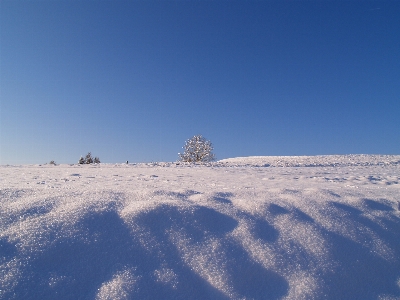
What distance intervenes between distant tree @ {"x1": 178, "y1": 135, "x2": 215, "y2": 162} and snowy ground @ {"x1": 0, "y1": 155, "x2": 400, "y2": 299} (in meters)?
17.3

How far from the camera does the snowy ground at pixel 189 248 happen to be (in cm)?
147

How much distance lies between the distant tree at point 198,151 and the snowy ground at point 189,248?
17.3m

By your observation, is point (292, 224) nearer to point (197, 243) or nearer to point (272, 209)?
point (272, 209)

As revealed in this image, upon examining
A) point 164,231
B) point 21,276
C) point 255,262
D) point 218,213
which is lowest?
point 21,276

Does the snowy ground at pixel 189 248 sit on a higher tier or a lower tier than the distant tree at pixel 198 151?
lower

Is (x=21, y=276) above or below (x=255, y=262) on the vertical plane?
below

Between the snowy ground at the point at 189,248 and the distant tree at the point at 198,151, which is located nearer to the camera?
the snowy ground at the point at 189,248

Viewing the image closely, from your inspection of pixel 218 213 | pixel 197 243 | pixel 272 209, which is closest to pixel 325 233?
pixel 272 209

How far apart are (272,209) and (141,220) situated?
110 centimetres

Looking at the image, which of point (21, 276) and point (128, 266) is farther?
point (128, 266)

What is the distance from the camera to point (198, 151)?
19953 mm

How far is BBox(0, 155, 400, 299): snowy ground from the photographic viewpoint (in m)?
1.47

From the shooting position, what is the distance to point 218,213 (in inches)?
85.3

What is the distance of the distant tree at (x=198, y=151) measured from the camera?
19766 millimetres
